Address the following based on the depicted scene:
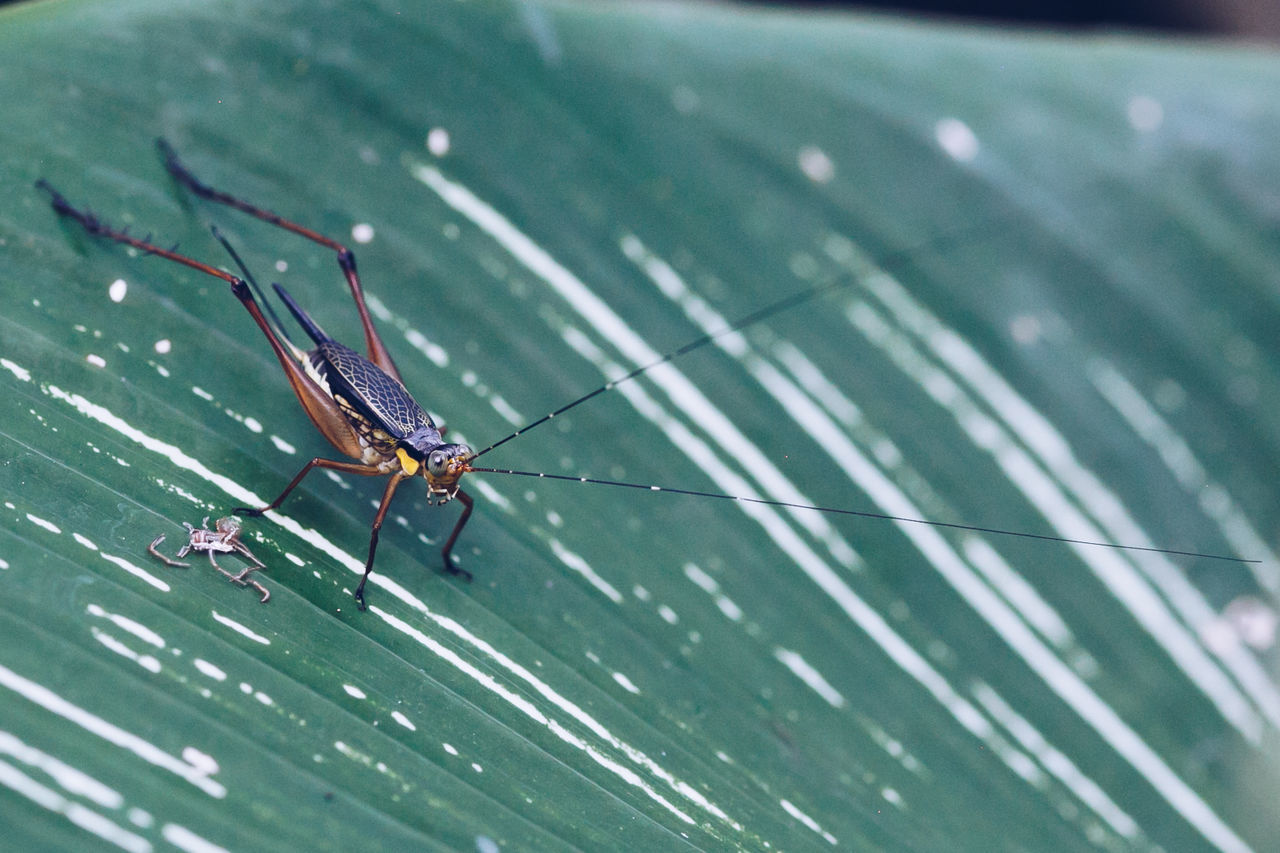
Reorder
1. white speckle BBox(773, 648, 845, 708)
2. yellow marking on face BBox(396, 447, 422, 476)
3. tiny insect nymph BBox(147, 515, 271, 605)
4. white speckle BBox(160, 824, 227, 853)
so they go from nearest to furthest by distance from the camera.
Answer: white speckle BBox(160, 824, 227, 853)
tiny insect nymph BBox(147, 515, 271, 605)
yellow marking on face BBox(396, 447, 422, 476)
white speckle BBox(773, 648, 845, 708)

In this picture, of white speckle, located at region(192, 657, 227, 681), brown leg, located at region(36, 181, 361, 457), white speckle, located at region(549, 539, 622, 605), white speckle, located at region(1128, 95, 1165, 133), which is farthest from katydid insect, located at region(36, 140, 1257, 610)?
white speckle, located at region(1128, 95, 1165, 133)

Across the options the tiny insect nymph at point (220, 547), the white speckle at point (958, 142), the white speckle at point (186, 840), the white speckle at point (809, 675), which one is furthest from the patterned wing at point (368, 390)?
the white speckle at point (958, 142)

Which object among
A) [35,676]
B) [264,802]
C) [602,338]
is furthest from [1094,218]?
[35,676]

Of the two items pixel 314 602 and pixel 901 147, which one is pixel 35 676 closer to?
pixel 314 602

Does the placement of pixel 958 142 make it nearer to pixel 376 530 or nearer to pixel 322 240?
pixel 322 240

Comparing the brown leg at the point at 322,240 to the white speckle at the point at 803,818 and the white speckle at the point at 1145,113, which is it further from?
the white speckle at the point at 1145,113

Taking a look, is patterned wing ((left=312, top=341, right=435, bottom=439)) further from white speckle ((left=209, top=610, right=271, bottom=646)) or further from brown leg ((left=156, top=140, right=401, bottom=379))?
white speckle ((left=209, top=610, right=271, bottom=646))
